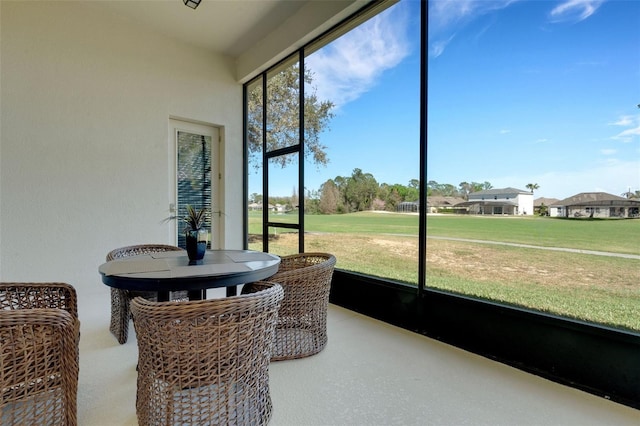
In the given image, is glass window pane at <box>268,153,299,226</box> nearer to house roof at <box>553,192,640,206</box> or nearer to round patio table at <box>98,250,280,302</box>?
round patio table at <box>98,250,280,302</box>

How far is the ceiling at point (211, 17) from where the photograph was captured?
3595 mm

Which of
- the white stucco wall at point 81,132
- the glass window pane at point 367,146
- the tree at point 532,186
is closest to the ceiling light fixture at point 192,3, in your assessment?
the white stucco wall at point 81,132

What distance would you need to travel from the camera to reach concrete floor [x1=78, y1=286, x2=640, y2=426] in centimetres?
161

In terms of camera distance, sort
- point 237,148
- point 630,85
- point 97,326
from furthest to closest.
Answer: point 237,148 → point 97,326 → point 630,85

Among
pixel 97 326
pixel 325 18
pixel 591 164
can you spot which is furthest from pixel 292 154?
pixel 591 164

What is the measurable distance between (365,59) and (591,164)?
8.30 ft

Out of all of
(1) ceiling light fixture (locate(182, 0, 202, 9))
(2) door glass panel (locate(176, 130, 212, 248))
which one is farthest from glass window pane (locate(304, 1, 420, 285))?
(2) door glass panel (locate(176, 130, 212, 248))

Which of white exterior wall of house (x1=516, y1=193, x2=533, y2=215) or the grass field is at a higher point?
white exterior wall of house (x1=516, y1=193, x2=533, y2=215)

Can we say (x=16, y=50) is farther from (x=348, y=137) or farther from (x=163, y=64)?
(x=348, y=137)

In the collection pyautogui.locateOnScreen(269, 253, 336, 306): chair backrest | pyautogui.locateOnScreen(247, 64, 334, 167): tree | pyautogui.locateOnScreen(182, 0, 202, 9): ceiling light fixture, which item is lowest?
pyautogui.locateOnScreen(269, 253, 336, 306): chair backrest

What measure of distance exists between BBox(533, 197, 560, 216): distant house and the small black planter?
2.45 metres

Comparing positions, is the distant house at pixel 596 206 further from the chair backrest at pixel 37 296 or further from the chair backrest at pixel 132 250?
the chair backrest at pixel 37 296

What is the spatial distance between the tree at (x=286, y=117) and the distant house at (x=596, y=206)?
2.51 m

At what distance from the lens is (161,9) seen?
3.69 meters
